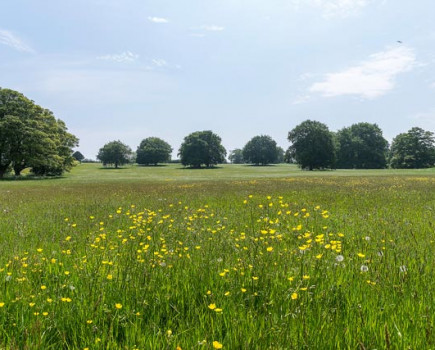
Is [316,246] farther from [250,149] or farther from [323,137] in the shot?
[250,149]

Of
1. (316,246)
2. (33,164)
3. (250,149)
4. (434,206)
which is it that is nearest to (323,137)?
(250,149)

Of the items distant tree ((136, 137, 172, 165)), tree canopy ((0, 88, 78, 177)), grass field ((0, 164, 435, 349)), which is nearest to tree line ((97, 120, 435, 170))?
distant tree ((136, 137, 172, 165))

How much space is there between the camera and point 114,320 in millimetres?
2959

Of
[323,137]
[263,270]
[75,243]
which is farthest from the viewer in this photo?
[323,137]

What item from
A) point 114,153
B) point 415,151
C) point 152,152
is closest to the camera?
point 415,151

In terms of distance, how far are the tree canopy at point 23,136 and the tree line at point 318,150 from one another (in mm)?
73666

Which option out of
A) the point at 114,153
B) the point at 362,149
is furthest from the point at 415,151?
the point at 114,153

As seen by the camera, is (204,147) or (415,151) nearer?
(415,151)

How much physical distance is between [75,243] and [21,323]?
11.6 feet

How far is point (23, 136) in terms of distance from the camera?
4806 centimetres

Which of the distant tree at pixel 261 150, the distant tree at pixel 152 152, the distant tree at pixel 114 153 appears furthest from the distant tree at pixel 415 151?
the distant tree at pixel 114 153

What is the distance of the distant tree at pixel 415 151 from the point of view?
10556 cm

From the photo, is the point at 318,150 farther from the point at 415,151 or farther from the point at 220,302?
the point at 220,302

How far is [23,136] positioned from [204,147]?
82586 millimetres
